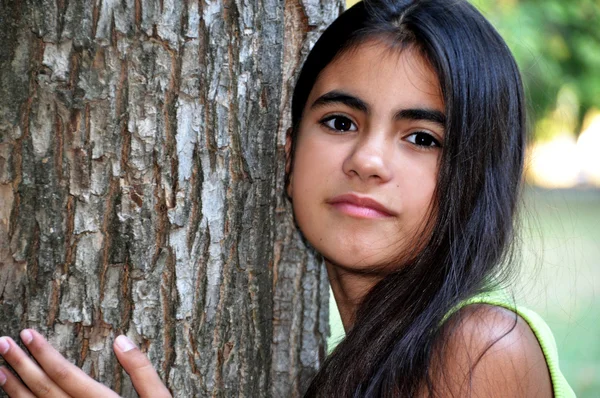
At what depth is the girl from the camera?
1790 millimetres

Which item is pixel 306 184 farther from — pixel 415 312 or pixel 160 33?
pixel 160 33

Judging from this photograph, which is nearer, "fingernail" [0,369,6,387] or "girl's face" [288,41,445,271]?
"fingernail" [0,369,6,387]

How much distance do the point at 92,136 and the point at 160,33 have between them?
261 mm

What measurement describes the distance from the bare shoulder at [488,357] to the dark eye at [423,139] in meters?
0.42

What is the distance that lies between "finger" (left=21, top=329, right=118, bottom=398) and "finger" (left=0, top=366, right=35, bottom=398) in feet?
0.19

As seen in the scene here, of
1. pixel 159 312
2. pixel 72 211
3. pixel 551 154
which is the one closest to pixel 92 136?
pixel 72 211

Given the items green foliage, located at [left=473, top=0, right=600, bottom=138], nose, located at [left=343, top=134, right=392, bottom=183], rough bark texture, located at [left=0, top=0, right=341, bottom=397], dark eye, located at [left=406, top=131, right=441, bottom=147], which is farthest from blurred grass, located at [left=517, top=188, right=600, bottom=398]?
rough bark texture, located at [left=0, top=0, right=341, bottom=397]

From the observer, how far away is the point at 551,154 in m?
10.3

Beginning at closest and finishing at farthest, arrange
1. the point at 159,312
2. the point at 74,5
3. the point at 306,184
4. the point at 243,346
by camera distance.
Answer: the point at 74,5 → the point at 159,312 → the point at 243,346 → the point at 306,184

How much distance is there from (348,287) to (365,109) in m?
0.55

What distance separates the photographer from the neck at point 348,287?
6.89ft

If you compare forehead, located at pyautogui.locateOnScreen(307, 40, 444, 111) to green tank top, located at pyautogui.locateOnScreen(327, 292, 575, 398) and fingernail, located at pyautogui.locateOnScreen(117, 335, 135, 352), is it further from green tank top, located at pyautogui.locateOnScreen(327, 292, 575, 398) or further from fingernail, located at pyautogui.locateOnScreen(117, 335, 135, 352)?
fingernail, located at pyautogui.locateOnScreen(117, 335, 135, 352)

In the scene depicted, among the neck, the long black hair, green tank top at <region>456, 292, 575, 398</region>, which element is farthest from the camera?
the neck

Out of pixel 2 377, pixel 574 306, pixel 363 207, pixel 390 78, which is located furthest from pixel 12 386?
pixel 574 306
